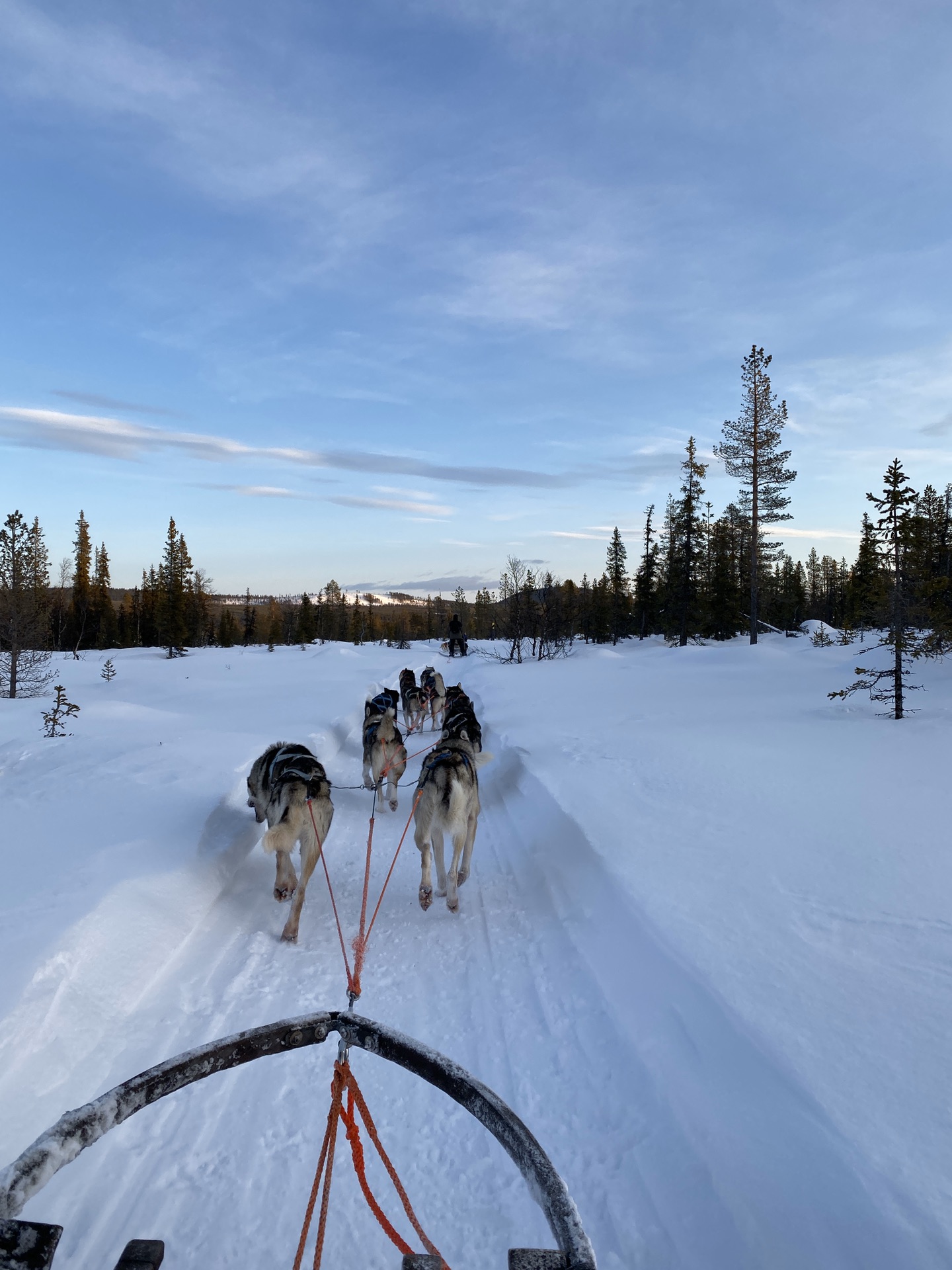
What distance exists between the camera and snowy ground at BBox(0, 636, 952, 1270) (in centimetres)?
216

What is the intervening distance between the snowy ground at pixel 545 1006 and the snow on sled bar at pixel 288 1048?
858 millimetres

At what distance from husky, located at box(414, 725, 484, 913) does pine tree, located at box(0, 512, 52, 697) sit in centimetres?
1759

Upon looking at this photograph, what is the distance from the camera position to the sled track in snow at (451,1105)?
212 centimetres

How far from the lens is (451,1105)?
2.76 metres

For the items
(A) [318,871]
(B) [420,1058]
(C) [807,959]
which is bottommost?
(A) [318,871]

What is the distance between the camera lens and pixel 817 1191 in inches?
81.5

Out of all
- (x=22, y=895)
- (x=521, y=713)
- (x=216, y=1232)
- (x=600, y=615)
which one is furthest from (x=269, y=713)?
(x=600, y=615)

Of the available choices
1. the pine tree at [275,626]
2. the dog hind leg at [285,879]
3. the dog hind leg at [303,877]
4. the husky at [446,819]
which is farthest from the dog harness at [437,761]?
the pine tree at [275,626]

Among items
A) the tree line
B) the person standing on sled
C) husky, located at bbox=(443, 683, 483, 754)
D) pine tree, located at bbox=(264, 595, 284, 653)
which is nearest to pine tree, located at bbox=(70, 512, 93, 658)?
the tree line

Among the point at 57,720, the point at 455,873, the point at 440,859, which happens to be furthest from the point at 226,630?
the point at 455,873

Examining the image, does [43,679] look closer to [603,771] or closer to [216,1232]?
[603,771]

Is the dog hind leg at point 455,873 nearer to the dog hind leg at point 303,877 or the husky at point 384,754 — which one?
the dog hind leg at point 303,877

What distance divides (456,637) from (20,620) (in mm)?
18639

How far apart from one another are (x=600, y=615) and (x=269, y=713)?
49.5 metres
